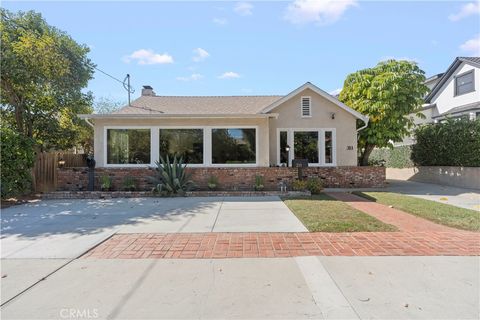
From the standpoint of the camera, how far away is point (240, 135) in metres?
13.9

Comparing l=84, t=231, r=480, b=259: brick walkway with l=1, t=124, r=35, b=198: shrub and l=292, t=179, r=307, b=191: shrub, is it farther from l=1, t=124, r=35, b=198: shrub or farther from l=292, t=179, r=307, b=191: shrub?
l=1, t=124, r=35, b=198: shrub

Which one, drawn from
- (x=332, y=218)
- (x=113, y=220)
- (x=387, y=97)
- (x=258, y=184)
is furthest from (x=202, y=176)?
(x=387, y=97)

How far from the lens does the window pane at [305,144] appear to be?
15133 mm

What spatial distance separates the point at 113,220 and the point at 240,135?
733cm

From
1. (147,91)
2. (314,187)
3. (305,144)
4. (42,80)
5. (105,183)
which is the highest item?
(147,91)

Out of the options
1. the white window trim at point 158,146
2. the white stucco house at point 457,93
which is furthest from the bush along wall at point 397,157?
the white window trim at point 158,146

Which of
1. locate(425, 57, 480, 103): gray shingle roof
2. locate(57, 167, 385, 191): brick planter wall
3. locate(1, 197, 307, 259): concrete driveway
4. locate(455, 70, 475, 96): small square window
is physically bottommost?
locate(1, 197, 307, 259): concrete driveway

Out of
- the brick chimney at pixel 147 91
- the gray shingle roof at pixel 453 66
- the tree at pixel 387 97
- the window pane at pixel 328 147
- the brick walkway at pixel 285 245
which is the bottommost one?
the brick walkway at pixel 285 245

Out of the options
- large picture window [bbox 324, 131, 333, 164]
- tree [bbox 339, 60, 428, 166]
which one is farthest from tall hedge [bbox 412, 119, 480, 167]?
large picture window [bbox 324, 131, 333, 164]

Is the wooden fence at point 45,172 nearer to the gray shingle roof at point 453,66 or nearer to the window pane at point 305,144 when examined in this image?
the window pane at point 305,144

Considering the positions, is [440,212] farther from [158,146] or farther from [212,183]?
[158,146]

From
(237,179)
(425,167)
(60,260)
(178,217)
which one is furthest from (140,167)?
(425,167)

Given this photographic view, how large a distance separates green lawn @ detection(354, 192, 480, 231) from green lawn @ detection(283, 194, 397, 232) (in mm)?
1463

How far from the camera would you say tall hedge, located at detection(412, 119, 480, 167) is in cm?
1422
